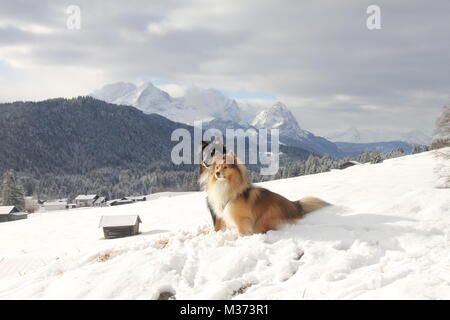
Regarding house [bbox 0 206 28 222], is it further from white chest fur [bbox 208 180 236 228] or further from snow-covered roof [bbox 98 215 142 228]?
white chest fur [bbox 208 180 236 228]

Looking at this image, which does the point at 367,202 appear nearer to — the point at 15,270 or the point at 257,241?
the point at 257,241

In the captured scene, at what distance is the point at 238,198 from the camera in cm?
824

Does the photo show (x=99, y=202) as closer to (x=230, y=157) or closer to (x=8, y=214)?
(x=8, y=214)

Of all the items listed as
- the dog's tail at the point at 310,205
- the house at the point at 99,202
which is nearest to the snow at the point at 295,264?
the dog's tail at the point at 310,205

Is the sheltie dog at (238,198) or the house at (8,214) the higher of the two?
the sheltie dog at (238,198)

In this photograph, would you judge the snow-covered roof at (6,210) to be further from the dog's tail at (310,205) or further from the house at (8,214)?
the dog's tail at (310,205)

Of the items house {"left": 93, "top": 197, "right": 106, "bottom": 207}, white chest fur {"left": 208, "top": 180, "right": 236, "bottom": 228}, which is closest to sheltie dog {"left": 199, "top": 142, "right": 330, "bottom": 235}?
white chest fur {"left": 208, "top": 180, "right": 236, "bottom": 228}

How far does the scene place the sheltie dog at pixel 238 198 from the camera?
815cm

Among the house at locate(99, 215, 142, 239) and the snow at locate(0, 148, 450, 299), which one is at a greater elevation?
the snow at locate(0, 148, 450, 299)

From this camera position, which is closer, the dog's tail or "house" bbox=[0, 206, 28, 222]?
the dog's tail

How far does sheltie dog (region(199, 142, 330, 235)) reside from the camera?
815 cm

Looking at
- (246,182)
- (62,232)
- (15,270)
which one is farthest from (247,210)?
Result: (62,232)

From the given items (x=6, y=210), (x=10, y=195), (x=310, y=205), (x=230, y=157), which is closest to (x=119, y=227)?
(x=310, y=205)

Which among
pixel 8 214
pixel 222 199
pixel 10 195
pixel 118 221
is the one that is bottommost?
pixel 8 214
